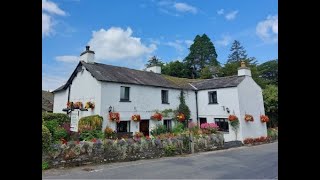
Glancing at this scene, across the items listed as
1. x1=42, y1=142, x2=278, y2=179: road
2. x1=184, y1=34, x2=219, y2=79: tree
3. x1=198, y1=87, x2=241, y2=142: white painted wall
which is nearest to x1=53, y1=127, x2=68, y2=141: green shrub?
x1=42, y1=142, x2=278, y2=179: road

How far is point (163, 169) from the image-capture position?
1155cm

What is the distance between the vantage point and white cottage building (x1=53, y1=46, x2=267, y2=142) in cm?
1948

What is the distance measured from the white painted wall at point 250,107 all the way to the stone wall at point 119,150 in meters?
5.84

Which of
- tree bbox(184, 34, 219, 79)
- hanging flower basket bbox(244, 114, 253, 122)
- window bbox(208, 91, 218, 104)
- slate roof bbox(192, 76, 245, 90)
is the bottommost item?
hanging flower basket bbox(244, 114, 253, 122)

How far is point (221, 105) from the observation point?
24.1 meters

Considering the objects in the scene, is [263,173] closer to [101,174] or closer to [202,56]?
[101,174]

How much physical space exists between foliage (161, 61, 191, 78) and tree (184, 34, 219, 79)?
5958 mm

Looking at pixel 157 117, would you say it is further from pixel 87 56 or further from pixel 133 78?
pixel 87 56

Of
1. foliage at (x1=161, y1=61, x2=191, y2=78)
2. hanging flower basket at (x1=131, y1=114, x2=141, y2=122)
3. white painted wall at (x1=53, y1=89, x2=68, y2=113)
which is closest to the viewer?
hanging flower basket at (x1=131, y1=114, x2=141, y2=122)

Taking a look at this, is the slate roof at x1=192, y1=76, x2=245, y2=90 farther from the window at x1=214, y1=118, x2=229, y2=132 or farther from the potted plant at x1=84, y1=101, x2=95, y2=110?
the potted plant at x1=84, y1=101, x2=95, y2=110
